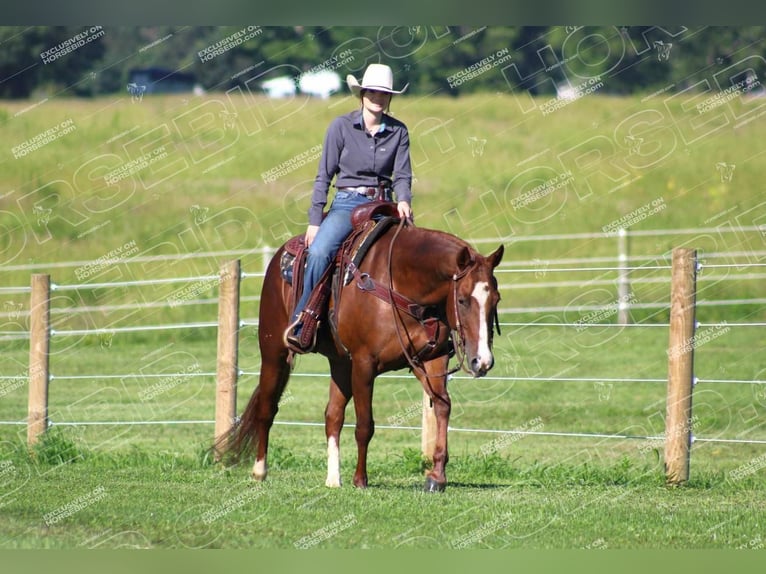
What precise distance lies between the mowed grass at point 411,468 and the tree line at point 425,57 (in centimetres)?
2136

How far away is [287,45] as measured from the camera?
Result: 1618 inches

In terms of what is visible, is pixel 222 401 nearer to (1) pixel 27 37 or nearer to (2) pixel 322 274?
(2) pixel 322 274

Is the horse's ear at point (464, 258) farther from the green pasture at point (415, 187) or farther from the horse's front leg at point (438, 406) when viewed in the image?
the green pasture at point (415, 187)

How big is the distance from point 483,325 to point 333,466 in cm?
189

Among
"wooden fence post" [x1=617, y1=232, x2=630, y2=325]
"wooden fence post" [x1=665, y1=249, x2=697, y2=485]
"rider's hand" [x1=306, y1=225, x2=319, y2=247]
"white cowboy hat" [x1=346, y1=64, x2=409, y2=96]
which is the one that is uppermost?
"white cowboy hat" [x1=346, y1=64, x2=409, y2=96]

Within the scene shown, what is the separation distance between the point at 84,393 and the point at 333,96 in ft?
73.1

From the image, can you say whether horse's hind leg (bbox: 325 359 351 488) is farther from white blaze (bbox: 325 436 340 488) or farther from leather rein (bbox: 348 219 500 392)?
leather rein (bbox: 348 219 500 392)

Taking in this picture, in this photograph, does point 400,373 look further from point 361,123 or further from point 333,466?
point 361,123

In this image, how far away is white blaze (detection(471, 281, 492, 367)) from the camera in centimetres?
733

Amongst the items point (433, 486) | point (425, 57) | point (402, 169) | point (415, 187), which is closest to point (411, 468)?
point (433, 486)

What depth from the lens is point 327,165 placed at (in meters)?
8.61

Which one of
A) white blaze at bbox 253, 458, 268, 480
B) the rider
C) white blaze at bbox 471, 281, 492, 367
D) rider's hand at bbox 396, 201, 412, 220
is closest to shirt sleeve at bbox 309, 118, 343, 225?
the rider

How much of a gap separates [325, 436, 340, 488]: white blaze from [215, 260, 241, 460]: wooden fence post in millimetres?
2062

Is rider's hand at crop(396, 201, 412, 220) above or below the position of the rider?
below
